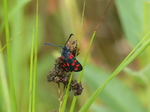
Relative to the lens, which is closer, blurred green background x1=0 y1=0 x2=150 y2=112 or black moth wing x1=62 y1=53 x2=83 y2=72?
black moth wing x1=62 y1=53 x2=83 y2=72

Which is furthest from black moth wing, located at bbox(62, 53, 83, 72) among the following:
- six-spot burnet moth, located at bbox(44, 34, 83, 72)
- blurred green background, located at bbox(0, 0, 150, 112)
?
blurred green background, located at bbox(0, 0, 150, 112)

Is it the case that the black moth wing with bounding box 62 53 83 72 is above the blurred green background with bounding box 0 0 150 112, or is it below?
above

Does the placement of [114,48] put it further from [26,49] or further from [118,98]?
[118,98]

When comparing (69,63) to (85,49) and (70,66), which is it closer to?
(70,66)

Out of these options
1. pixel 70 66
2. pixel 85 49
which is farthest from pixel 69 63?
pixel 85 49

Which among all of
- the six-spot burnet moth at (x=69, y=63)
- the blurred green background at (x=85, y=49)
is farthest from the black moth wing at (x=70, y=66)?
the blurred green background at (x=85, y=49)

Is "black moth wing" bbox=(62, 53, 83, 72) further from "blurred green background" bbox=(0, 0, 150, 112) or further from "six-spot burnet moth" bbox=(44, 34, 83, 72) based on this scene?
"blurred green background" bbox=(0, 0, 150, 112)

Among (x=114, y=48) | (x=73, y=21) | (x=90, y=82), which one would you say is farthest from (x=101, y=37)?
(x=90, y=82)

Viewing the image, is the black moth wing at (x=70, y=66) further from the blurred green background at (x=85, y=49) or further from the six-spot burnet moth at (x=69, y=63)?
the blurred green background at (x=85, y=49)
